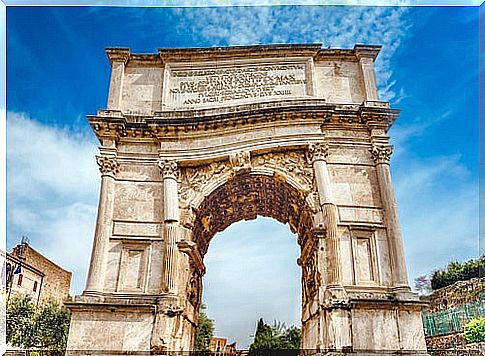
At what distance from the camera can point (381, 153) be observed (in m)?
9.40

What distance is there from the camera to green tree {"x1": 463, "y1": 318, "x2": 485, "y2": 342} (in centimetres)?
863

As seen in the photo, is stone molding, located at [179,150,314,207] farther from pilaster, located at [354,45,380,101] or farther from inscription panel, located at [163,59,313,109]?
pilaster, located at [354,45,380,101]

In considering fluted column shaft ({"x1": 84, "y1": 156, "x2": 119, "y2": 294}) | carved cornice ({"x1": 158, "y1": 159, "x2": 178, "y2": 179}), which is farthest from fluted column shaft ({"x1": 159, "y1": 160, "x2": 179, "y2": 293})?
fluted column shaft ({"x1": 84, "y1": 156, "x2": 119, "y2": 294})

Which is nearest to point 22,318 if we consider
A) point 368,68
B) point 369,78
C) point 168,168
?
point 168,168

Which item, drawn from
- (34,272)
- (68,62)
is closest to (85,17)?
(68,62)

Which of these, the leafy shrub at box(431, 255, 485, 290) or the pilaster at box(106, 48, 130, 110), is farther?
the pilaster at box(106, 48, 130, 110)

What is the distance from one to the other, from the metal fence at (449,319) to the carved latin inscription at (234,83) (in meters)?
6.85

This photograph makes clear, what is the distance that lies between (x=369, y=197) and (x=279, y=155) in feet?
6.49

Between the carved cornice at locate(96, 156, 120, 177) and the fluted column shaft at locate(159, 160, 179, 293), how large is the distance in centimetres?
94

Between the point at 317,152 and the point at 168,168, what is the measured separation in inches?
119

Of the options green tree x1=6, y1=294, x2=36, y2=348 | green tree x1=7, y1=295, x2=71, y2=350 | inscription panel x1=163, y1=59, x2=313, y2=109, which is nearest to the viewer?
inscription panel x1=163, y1=59, x2=313, y2=109

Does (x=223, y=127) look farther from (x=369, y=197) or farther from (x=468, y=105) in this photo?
(x=468, y=105)

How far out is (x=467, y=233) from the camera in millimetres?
6918

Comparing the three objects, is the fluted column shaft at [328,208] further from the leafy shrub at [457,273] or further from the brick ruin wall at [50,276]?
the brick ruin wall at [50,276]
